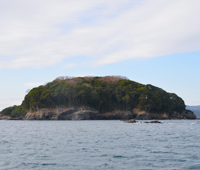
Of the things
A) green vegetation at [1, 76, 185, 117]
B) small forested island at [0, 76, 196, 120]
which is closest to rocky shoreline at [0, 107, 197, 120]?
small forested island at [0, 76, 196, 120]

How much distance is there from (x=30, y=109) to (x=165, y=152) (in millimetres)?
127793

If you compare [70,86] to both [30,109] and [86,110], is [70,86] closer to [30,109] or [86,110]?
[86,110]

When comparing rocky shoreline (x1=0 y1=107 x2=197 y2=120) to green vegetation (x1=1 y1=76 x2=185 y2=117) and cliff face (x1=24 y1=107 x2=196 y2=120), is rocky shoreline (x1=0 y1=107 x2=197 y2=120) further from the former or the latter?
green vegetation (x1=1 y1=76 x2=185 y2=117)

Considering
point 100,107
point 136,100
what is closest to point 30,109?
point 100,107

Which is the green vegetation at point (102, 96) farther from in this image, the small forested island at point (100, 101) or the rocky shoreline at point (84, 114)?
the rocky shoreline at point (84, 114)

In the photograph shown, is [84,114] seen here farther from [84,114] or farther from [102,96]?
[102,96]

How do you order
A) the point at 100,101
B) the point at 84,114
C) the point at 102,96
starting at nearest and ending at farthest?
1. the point at 84,114
2. the point at 100,101
3. the point at 102,96

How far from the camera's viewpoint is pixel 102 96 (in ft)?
462

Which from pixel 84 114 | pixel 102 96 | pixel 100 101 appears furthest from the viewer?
pixel 102 96

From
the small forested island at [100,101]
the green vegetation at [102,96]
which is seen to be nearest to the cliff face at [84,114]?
Answer: the small forested island at [100,101]

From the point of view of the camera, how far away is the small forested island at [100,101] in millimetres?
131000

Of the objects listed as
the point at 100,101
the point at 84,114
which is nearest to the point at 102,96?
the point at 100,101

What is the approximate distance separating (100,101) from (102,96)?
15.7ft

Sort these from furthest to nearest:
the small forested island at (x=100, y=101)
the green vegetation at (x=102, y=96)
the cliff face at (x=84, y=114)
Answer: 1. the green vegetation at (x=102, y=96)
2. the small forested island at (x=100, y=101)
3. the cliff face at (x=84, y=114)
